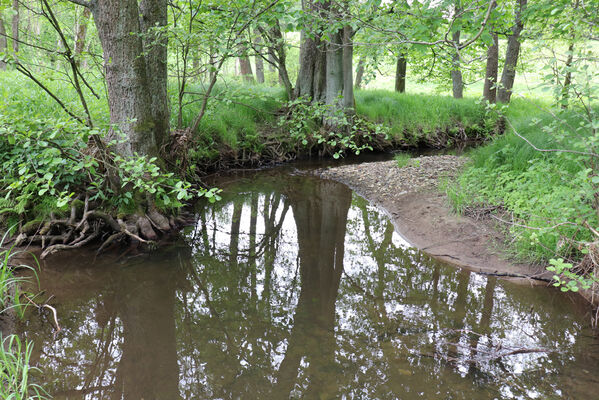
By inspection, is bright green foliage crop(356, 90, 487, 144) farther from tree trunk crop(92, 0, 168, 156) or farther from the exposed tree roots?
the exposed tree roots

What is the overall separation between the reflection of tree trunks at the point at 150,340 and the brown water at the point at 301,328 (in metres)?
0.01

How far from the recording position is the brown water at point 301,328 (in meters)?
3.11

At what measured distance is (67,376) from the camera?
3.13 m

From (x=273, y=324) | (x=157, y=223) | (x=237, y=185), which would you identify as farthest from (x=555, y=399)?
(x=237, y=185)

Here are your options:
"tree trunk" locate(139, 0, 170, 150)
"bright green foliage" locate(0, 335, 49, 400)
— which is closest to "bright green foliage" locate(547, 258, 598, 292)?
"bright green foliage" locate(0, 335, 49, 400)

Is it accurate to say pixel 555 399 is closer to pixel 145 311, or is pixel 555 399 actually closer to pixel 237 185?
pixel 145 311

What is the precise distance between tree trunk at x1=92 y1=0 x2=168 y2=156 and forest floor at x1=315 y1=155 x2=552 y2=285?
4.20 meters

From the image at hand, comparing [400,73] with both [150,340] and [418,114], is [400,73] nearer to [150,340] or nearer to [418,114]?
[418,114]

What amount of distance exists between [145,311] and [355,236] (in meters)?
3.31

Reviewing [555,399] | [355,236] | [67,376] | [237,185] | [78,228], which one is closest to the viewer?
[555,399]

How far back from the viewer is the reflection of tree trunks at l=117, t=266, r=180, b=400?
3.08m

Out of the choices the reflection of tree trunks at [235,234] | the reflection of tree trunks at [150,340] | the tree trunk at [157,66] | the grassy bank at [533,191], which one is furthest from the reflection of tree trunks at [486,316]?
the tree trunk at [157,66]

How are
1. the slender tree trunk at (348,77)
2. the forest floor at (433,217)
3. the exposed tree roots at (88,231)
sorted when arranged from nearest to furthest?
the forest floor at (433,217), the exposed tree roots at (88,231), the slender tree trunk at (348,77)

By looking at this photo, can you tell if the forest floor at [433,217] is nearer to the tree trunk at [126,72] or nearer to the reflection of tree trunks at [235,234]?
the reflection of tree trunks at [235,234]
